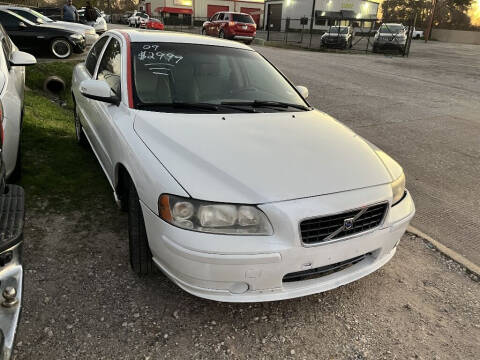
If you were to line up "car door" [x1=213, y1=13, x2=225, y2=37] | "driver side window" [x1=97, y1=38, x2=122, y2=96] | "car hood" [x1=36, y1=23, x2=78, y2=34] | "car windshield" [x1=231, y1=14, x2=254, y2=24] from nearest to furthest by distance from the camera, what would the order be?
"driver side window" [x1=97, y1=38, x2=122, y2=96], "car hood" [x1=36, y1=23, x2=78, y2=34], "car windshield" [x1=231, y1=14, x2=254, y2=24], "car door" [x1=213, y1=13, x2=225, y2=37]

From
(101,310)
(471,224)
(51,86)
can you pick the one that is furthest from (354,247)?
(51,86)

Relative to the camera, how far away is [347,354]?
229 centimetres

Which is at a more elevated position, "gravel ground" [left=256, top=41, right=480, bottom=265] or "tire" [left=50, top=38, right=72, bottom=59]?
"tire" [left=50, top=38, right=72, bottom=59]

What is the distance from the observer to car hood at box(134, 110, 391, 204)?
2225mm

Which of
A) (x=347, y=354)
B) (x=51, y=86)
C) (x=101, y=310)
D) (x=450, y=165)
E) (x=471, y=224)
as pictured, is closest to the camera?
(x=347, y=354)

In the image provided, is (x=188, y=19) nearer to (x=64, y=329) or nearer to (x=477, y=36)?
(x=477, y=36)

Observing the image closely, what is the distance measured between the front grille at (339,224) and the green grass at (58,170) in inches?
84.4

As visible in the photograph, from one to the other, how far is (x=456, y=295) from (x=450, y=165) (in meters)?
2.96

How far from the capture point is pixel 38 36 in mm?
10344

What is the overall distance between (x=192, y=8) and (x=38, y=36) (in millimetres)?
42913

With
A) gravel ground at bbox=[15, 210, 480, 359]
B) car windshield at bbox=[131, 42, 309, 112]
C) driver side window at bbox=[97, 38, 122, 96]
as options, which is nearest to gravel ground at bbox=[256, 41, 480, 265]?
gravel ground at bbox=[15, 210, 480, 359]

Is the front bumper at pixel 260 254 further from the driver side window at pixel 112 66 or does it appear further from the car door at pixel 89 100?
the car door at pixel 89 100

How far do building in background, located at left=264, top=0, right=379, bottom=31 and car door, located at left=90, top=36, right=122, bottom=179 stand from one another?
3696cm

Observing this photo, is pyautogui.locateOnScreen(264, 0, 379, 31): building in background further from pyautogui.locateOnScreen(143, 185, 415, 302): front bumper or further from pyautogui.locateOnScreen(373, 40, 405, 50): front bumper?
pyautogui.locateOnScreen(143, 185, 415, 302): front bumper
